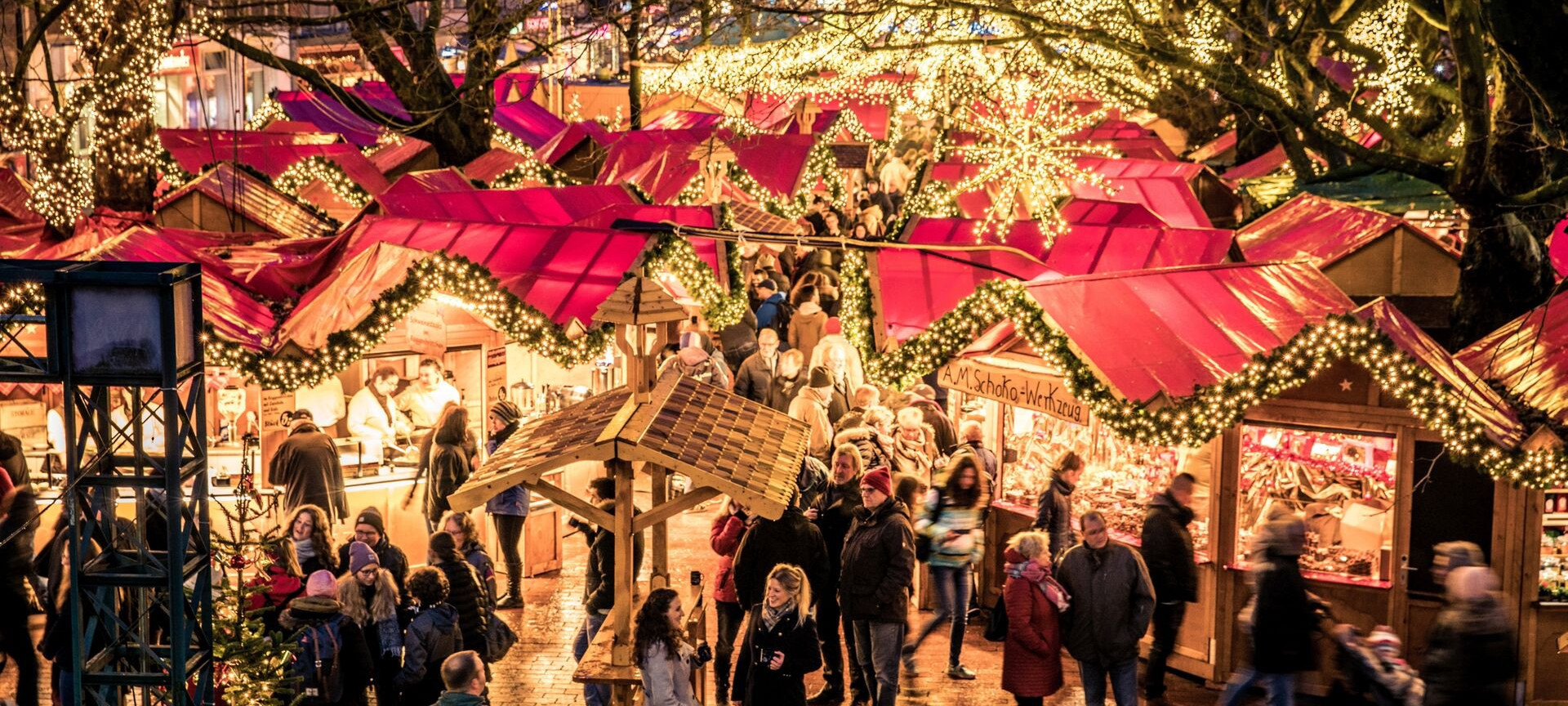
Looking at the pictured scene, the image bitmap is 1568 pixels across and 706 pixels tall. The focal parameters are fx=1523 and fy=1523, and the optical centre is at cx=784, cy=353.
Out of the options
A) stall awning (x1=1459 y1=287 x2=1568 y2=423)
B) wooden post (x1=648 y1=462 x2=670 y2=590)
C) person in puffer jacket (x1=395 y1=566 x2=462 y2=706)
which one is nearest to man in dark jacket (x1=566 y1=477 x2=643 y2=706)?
wooden post (x1=648 y1=462 x2=670 y2=590)

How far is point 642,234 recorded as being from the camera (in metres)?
14.1

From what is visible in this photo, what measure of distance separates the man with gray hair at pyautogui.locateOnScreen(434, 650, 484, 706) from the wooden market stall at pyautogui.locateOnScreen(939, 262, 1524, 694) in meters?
4.59

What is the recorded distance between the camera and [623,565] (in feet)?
25.6

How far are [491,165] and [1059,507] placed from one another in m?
11.6

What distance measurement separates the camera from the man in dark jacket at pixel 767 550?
30.4ft

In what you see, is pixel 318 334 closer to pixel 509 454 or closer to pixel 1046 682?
pixel 509 454

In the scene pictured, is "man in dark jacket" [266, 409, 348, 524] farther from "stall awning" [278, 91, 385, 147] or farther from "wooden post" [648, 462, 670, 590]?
"stall awning" [278, 91, 385, 147]

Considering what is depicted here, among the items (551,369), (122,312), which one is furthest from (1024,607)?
(551,369)

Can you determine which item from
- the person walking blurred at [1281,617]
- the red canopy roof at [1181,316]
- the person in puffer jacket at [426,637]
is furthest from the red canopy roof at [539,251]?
the person walking blurred at [1281,617]

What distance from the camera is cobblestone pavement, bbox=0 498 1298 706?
10117 mm

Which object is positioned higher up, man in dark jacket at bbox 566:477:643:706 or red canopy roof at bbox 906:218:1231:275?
red canopy roof at bbox 906:218:1231:275

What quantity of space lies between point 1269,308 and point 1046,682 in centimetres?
355

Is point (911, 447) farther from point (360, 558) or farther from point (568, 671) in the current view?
point (360, 558)

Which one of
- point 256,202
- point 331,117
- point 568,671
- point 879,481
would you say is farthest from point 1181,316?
point 331,117
